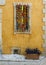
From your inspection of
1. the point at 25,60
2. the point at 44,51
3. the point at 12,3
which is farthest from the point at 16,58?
the point at 12,3

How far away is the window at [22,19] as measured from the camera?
1571cm

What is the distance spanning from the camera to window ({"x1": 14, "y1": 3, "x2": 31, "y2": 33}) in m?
15.7

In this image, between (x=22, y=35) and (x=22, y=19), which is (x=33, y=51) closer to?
(x=22, y=35)

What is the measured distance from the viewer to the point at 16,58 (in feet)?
48.6

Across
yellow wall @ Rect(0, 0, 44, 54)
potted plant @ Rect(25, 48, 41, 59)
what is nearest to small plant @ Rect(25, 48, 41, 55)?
potted plant @ Rect(25, 48, 41, 59)

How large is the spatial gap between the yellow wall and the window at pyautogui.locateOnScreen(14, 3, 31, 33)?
188mm

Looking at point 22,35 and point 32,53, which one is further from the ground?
point 22,35

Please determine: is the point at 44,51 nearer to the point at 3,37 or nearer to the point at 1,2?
the point at 3,37

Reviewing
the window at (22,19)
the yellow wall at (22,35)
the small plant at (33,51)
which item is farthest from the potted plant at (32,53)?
the window at (22,19)

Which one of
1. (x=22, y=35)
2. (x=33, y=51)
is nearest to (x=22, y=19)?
(x=22, y=35)

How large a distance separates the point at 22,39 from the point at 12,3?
1.62 meters

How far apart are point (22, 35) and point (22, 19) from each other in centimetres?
71

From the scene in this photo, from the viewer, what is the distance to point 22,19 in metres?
15.8

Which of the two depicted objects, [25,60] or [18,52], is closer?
[25,60]
